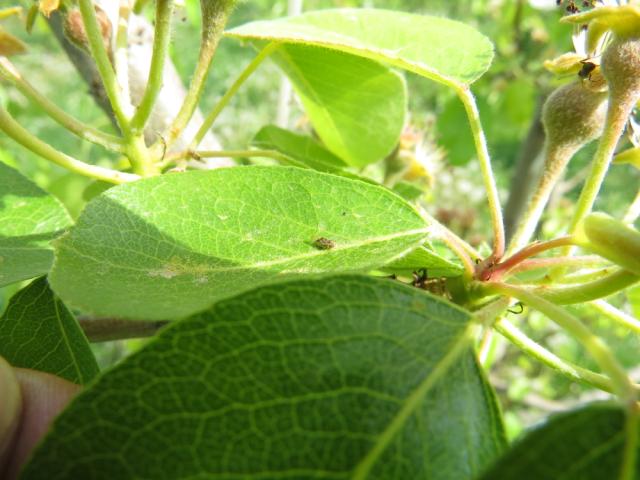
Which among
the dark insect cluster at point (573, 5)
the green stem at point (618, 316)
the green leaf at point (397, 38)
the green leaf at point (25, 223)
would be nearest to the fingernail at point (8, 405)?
the green leaf at point (25, 223)

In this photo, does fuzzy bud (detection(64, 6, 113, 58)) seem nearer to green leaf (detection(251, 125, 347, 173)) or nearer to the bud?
green leaf (detection(251, 125, 347, 173))

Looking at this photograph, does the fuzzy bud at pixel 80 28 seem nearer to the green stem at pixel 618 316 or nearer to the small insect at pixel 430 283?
→ the small insect at pixel 430 283

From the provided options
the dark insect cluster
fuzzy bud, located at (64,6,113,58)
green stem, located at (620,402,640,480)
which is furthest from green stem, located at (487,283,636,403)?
fuzzy bud, located at (64,6,113,58)

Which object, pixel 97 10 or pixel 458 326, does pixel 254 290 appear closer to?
pixel 458 326

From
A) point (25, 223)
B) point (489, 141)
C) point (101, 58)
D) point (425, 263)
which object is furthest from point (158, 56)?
point (489, 141)

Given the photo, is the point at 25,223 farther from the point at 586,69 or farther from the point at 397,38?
the point at 586,69
